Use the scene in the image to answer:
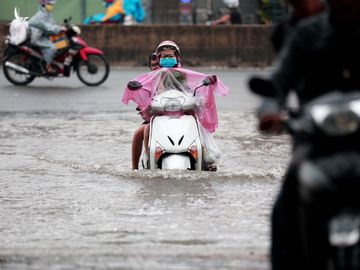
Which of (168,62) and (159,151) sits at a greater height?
(168,62)

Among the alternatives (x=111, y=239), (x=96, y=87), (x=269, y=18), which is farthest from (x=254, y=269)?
(x=269, y=18)

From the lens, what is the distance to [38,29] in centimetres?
2366

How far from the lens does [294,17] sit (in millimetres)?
5422

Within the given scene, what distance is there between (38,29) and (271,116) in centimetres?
1875

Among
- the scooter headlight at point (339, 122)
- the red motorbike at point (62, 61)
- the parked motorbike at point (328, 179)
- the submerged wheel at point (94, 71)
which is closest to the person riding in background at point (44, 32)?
the red motorbike at point (62, 61)

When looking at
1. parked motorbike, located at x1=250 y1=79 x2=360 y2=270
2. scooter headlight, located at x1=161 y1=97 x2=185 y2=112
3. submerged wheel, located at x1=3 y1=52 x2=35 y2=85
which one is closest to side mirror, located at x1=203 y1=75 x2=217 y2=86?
scooter headlight, located at x1=161 y1=97 x2=185 y2=112

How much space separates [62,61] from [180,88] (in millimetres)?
12101

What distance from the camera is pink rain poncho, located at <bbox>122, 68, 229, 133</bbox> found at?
11875 mm

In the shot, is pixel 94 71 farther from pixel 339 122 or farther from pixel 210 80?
pixel 339 122

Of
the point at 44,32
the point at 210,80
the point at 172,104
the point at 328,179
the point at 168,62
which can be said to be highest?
the point at 44,32

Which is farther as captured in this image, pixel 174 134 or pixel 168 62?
pixel 168 62

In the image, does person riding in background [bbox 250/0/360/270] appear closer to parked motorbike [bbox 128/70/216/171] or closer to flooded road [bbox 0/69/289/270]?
flooded road [bbox 0/69/289/270]

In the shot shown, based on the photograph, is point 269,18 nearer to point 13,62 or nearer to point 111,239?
point 13,62

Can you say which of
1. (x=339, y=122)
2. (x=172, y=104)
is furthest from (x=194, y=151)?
(x=339, y=122)
